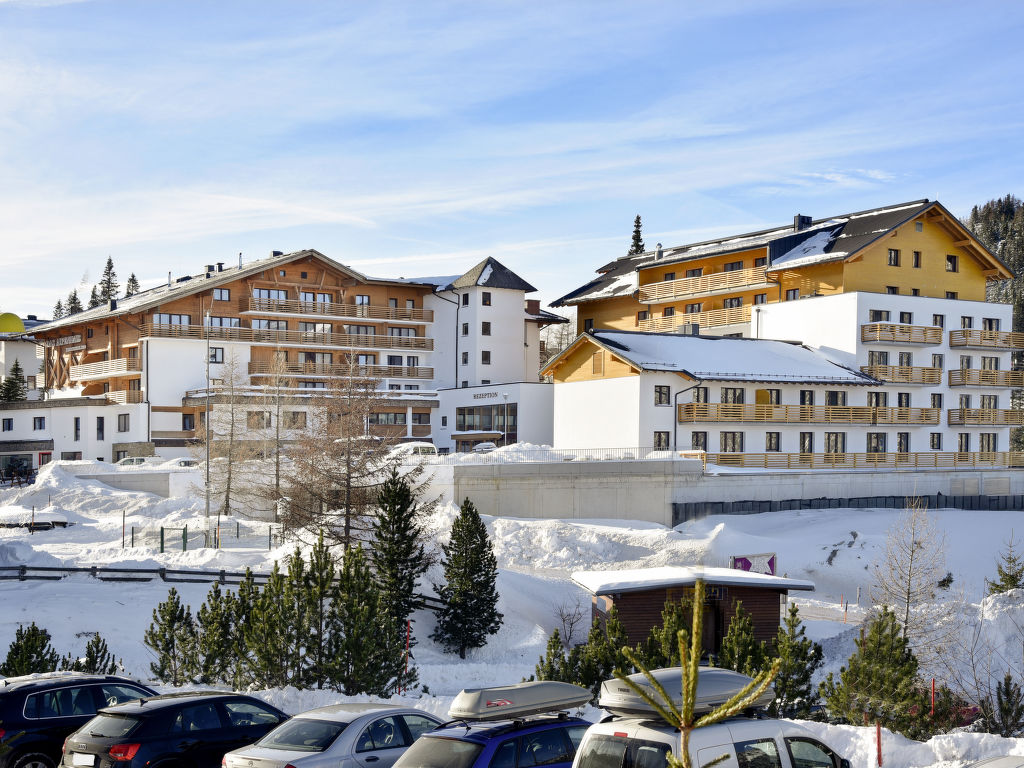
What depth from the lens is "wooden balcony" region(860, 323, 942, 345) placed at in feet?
200

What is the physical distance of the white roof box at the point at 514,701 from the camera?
36.3 ft

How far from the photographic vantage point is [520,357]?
8288 cm

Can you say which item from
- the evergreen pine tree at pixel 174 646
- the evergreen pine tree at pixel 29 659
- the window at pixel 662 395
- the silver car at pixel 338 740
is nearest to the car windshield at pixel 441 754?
the silver car at pixel 338 740

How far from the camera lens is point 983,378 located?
64.9 m

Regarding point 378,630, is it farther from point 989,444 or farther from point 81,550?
point 989,444

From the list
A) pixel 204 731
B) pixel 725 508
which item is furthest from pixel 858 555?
pixel 204 731

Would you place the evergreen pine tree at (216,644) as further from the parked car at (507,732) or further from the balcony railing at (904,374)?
the balcony railing at (904,374)

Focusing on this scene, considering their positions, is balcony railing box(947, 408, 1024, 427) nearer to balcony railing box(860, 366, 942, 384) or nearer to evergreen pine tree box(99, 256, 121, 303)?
balcony railing box(860, 366, 942, 384)

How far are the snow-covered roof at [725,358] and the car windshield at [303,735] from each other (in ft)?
138

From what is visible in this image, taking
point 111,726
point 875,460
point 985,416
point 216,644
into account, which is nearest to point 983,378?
point 985,416

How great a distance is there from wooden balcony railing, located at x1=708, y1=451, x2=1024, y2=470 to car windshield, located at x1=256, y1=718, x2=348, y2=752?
4184 cm

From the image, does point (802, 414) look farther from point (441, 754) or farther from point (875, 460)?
point (441, 754)

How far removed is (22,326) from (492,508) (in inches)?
3242

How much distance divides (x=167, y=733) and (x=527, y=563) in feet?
103
